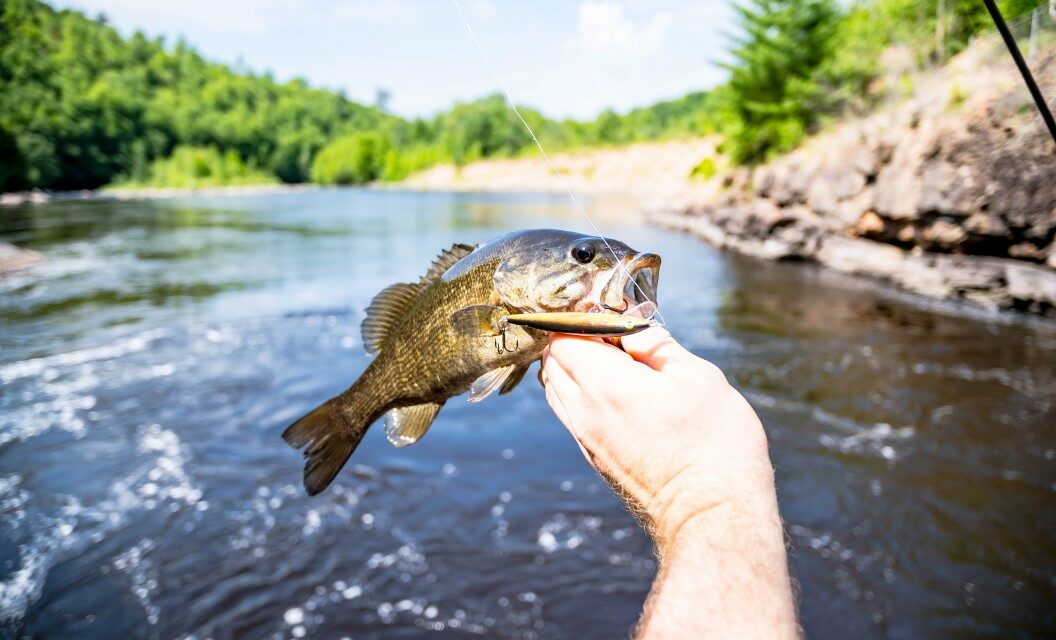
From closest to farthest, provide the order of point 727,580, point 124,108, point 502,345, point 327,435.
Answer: point 727,580 < point 502,345 < point 327,435 < point 124,108

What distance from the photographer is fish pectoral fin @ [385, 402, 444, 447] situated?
8.48 feet

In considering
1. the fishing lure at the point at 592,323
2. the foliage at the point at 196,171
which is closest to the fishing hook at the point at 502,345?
the fishing lure at the point at 592,323

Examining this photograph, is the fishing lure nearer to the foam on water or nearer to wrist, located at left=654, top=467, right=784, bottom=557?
wrist, located at left=654, top=467, right=784, bottom=557

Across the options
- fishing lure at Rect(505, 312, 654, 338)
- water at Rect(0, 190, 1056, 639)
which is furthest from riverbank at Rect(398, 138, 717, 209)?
fishing lure at Rect(505, 312, 654, 338)

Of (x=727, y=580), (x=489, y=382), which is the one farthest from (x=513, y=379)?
(x=727, y=580)

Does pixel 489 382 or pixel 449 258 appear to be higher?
pixel 449 258

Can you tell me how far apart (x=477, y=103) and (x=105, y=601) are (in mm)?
137994

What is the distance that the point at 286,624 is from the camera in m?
4.35

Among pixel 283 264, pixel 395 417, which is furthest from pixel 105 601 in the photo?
pixel 283 264

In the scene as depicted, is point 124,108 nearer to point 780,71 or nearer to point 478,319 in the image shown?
point 780,71

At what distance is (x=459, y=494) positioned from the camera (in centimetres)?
618

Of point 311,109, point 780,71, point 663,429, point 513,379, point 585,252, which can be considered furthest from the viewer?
point 311,109

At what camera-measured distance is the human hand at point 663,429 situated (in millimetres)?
1547

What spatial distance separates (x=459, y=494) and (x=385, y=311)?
4.06m
